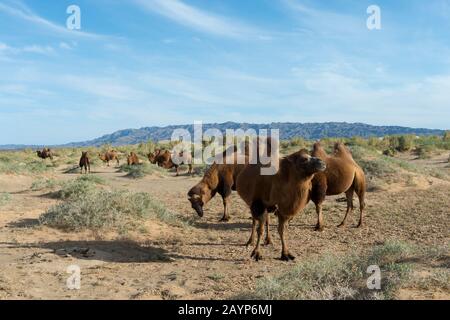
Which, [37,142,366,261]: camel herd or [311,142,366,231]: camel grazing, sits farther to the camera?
[311,142,366,231]: camel grazing

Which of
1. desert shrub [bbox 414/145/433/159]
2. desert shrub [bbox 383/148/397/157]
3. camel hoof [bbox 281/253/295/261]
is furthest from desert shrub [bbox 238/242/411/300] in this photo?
desert shrub [bbox 383/148/397/157]

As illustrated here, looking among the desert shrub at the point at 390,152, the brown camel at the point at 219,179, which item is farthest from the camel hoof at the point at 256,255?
the desert shrub at the point at 390,152

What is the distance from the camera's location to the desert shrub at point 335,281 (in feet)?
18.3

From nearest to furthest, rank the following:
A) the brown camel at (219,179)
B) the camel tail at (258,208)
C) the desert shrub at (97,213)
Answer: the camel tail at (258,208) < the desert shrub at (97,213) < the brown camel at (219,179)

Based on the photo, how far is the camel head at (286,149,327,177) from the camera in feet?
25.4

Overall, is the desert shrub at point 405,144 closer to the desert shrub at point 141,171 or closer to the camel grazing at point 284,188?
the desert shrub at point 141,171

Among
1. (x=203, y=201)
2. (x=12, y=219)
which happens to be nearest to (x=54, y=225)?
(x=12, y=219)

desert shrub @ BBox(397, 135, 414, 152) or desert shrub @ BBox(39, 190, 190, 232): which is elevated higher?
desert shrub @ BBox(397, 135, 414, 152)

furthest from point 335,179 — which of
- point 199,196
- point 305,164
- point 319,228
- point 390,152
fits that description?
point 390,152

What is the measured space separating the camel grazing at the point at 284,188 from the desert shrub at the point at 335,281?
1.40m

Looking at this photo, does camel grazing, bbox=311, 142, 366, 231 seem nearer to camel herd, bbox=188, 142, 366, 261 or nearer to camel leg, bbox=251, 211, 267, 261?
camel herd, bbox=188, 142, 366, 261

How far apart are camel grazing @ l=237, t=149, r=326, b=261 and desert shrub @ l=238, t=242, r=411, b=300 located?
1.40 m

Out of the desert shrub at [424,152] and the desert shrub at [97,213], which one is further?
the desert shrub at [424,152]

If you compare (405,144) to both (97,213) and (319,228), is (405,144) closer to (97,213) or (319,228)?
(319,228)
